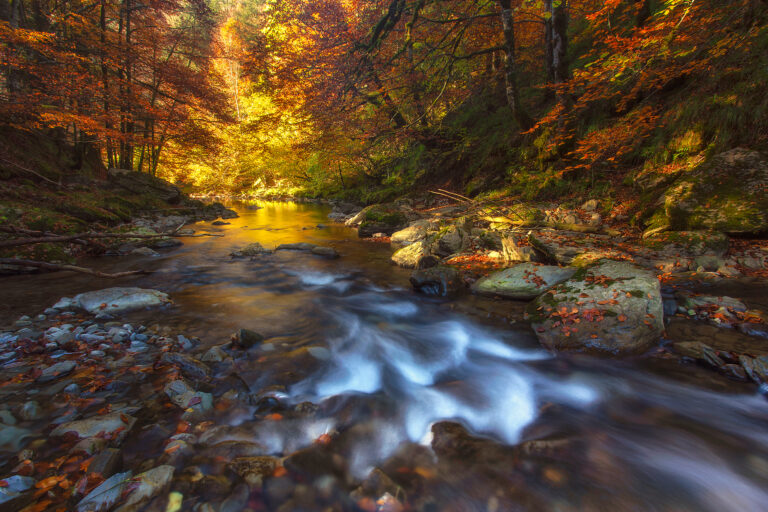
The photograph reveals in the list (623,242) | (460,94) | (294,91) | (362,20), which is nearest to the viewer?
(623,242)

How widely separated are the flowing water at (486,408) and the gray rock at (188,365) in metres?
0.38

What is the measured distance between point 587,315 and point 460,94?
422 inches

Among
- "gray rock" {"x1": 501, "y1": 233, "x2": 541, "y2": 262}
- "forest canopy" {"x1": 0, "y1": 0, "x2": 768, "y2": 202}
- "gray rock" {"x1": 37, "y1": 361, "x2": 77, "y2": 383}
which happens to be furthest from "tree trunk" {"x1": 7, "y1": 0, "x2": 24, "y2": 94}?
"gray rock" {"x1": 501, "y1": 233, "x2": 541, "y2": 262}

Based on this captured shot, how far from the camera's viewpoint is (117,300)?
4504 millimetres

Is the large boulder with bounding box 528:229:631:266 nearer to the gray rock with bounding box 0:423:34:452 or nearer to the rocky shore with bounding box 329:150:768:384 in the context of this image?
the rocky shore with bounding box 329:150:768:384

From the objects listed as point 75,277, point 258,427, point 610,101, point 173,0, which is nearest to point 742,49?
point 610,101

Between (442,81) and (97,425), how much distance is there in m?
11.7

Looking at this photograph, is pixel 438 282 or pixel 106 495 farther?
pixel 438 282

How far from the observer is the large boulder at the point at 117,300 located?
436 centimetres

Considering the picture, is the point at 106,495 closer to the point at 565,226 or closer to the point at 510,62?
the point at 565,226

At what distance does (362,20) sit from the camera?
8.12 metres

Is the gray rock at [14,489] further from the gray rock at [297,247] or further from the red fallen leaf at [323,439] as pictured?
the gray rock at [297,247]

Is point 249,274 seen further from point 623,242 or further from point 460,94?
point 460,94

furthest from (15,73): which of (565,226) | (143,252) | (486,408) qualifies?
(565,226)
